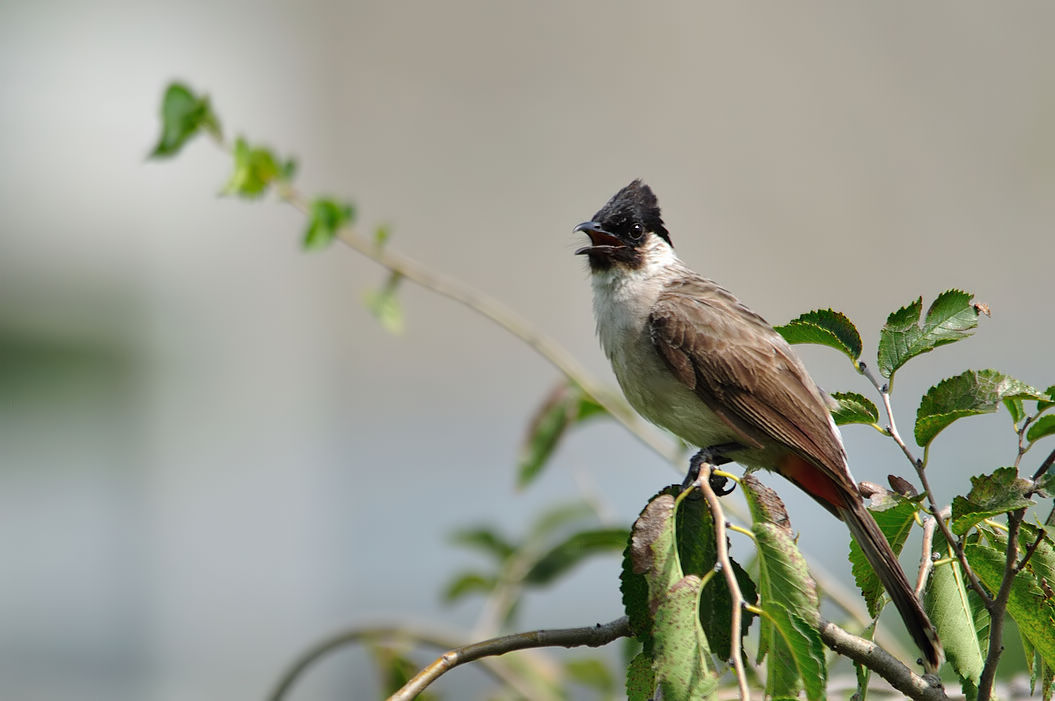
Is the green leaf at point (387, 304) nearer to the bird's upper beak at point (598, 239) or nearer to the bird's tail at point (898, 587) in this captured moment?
the bird's upper beak at point (598, 239)

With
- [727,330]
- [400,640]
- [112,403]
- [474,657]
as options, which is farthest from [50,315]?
[474,657]

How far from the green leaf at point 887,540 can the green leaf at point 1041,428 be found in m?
0.13

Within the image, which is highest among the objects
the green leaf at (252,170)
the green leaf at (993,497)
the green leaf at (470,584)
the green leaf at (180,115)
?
the green leaf at (180,115)

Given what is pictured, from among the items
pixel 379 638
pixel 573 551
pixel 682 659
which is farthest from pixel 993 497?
pixel 379 638

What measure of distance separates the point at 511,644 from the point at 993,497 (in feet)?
1.52

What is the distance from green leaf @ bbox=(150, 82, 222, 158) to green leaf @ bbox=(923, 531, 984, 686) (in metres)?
1.57

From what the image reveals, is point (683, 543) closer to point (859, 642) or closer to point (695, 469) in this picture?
point (859, 642)

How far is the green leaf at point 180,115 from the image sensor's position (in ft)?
6.93

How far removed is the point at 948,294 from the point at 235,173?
1436 millimetres

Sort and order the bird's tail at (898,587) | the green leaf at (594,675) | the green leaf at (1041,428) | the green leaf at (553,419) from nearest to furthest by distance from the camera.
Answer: the green leaf at (1041,428) < the bird's tail at (898,587) < the green leaf at (553,419) < the green leaf at (594,675)

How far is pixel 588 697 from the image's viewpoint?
13.1ft

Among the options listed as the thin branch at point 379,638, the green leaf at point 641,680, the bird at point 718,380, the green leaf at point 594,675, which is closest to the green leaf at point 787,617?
the green leaf at point 641,680

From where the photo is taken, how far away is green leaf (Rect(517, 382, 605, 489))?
2.01 meters

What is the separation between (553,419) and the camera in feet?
6.63
